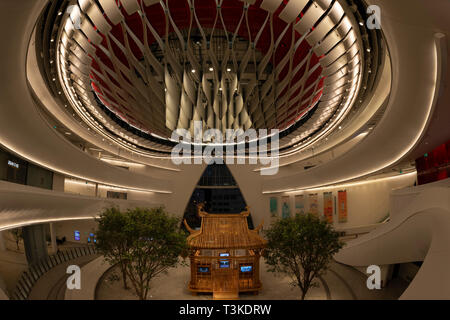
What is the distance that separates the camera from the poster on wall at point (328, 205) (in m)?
26.4

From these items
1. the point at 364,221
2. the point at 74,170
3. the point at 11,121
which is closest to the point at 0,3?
the point at 11,121

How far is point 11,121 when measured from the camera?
10.6 m

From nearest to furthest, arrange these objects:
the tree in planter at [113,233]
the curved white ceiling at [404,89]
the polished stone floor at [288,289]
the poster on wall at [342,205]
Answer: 1. the curved white ceiling at [404,89]
2. the tree in planter at [113,233]
3. the polished stone floor at [288,289]
4. the poster on wall at [342,205]

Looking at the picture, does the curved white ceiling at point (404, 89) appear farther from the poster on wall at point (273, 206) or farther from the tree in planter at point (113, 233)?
the poster on wall at point (273, 206)

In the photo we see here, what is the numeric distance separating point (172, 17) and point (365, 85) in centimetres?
796

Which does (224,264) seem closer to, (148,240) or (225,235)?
(225,235)

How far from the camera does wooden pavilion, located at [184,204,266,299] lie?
15.8 m

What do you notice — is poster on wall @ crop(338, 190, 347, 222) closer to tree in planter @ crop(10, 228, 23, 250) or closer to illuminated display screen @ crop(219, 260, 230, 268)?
illuminated display screen @ crop(219, 260, 230, 268)

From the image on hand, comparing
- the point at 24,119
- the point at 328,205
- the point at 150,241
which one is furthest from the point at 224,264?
the point at 328,205

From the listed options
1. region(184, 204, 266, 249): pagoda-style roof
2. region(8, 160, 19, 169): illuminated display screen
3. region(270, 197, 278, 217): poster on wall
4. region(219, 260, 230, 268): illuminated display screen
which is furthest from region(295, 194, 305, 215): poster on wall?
region(8, 160, 19, 169): illuminated display screen

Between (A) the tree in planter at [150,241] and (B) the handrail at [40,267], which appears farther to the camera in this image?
(B) the handrail at [40,267]

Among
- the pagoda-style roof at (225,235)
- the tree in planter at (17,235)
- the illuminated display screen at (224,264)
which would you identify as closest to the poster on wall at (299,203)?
the pagoda-style roof at (225,235)

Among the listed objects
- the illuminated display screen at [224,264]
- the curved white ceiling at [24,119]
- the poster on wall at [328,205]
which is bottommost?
the illuminated display screen at [224,264]

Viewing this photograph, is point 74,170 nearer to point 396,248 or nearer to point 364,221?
point 396,248
